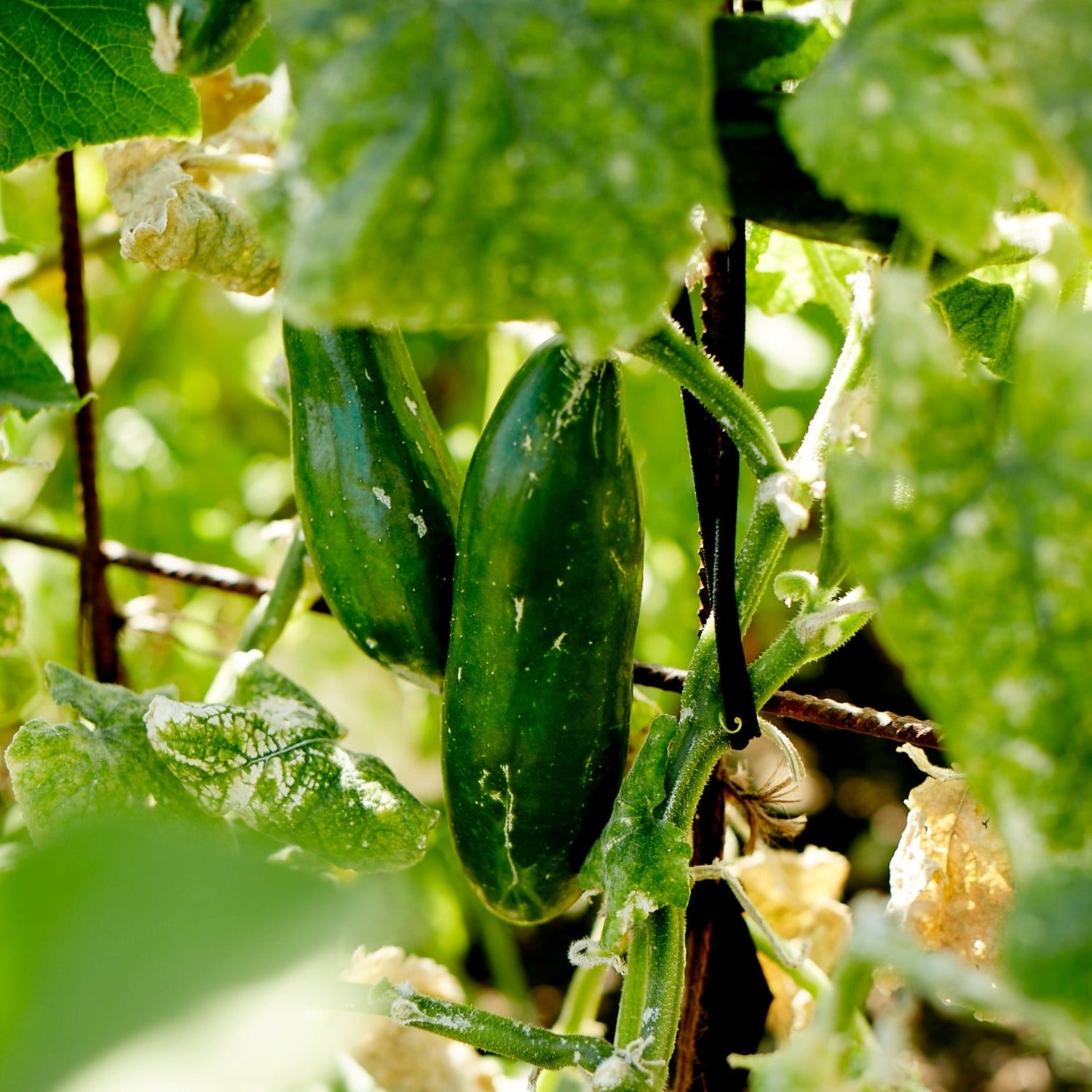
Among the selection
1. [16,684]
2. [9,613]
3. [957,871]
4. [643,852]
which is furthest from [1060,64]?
[16,684]

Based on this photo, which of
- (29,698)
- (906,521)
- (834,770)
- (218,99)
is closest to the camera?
(906,521)

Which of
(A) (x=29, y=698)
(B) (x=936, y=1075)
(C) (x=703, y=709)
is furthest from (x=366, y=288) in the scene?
(B) (x=936, y=1075)

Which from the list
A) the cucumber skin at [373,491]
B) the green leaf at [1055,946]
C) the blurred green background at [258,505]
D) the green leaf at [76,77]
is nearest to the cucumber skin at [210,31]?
the cucumber skin at [373,491]

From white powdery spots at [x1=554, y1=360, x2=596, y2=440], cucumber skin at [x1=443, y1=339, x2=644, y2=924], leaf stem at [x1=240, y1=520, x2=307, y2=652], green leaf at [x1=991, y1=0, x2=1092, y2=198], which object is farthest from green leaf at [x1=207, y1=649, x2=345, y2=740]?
green leaf at [x1=991, y1=0, x2=1092, y2=198]

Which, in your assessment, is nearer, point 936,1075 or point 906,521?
point 906,521

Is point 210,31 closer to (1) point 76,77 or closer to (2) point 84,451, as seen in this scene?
(1) point 76,77

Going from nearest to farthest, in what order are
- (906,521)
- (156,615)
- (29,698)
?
1. (906,521)
2. (156,615)
3. (29,698)

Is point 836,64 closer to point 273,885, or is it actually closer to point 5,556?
point 273,885

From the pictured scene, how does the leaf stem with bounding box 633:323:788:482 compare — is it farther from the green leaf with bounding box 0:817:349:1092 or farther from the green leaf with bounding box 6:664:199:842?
the green leaf with bounding box 6:664:199:842
